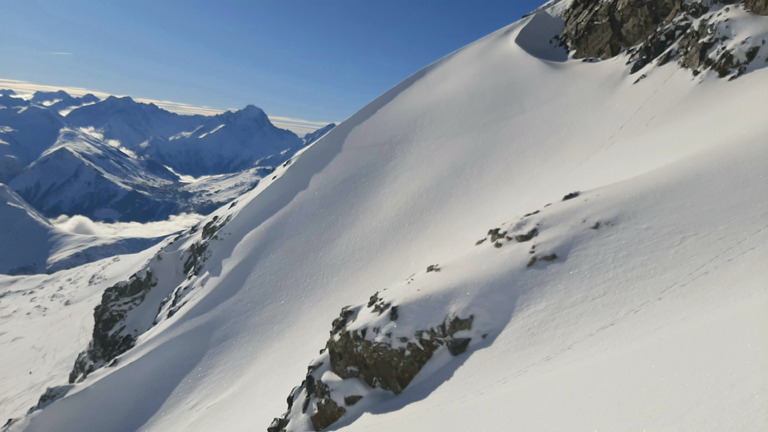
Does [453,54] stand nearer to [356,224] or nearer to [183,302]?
[356,224]

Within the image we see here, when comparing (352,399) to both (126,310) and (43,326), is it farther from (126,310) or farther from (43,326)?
(43,326)

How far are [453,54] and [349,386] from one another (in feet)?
213

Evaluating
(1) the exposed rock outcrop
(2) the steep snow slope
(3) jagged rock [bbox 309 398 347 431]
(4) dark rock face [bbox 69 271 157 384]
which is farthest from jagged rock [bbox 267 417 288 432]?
(2) the steep snow slope

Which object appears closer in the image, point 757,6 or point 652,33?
point 757,6

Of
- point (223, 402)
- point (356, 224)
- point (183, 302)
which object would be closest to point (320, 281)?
point (356, 224)

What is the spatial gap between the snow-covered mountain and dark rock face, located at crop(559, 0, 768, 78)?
29cm

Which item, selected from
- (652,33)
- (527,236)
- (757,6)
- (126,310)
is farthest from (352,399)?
(126,310)

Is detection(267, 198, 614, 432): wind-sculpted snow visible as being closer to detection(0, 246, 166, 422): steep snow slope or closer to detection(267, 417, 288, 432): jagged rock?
detection(267, 417, 288, 432): jagged rock

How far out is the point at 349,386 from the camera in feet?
64.5

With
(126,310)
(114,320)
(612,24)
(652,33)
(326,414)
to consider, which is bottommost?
(326,414)

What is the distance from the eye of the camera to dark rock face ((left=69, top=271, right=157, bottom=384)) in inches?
2547

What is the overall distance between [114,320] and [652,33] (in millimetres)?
89787

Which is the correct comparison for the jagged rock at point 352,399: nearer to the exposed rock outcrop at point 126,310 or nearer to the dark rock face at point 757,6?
the dark rock face at point 757,6

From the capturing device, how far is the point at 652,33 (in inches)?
1810
